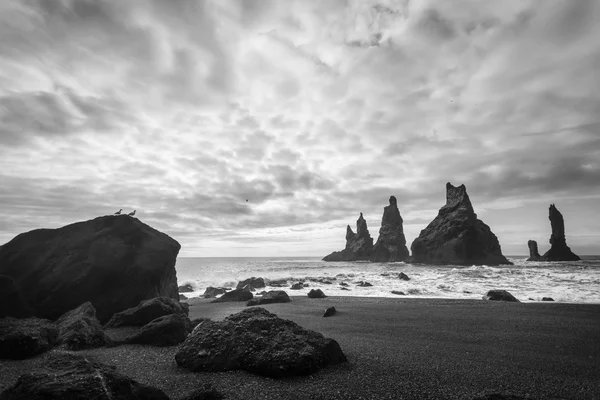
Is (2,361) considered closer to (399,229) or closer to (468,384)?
(468,384)

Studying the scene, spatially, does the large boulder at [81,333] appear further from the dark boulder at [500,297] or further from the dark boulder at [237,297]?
the dark boulder at [500,297]

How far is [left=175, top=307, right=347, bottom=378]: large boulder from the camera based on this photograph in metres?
5.60

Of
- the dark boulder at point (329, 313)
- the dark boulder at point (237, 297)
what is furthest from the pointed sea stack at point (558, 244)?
the dark boulder at point (329, 313)

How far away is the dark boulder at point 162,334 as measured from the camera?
778cm

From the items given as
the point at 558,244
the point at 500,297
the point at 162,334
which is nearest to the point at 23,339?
the point at 162,334

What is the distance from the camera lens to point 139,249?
41.4 feet

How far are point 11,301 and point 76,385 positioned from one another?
8453 millimetres

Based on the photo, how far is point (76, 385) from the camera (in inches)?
146

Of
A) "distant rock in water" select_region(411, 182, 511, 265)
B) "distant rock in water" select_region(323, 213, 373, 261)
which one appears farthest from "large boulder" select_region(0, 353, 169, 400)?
"distant rock in water" select_region(323, 213, 373, 261)

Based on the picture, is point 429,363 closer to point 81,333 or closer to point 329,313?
point 329,313

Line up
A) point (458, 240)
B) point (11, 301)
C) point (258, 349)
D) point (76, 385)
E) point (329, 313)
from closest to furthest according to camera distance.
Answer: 1. point (76, 385)
2. point (258, 349)
3. point (11, 301)
4. point (329, 313)
5. point (458, 240)

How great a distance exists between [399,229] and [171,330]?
389 ft

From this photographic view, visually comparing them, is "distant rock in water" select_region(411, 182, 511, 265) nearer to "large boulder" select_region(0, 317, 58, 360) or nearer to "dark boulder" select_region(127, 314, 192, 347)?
"dark boulder" select_region(127, 314, 192, 347)

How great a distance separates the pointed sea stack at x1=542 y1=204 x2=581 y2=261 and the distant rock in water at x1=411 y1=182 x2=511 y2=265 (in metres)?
15.8
